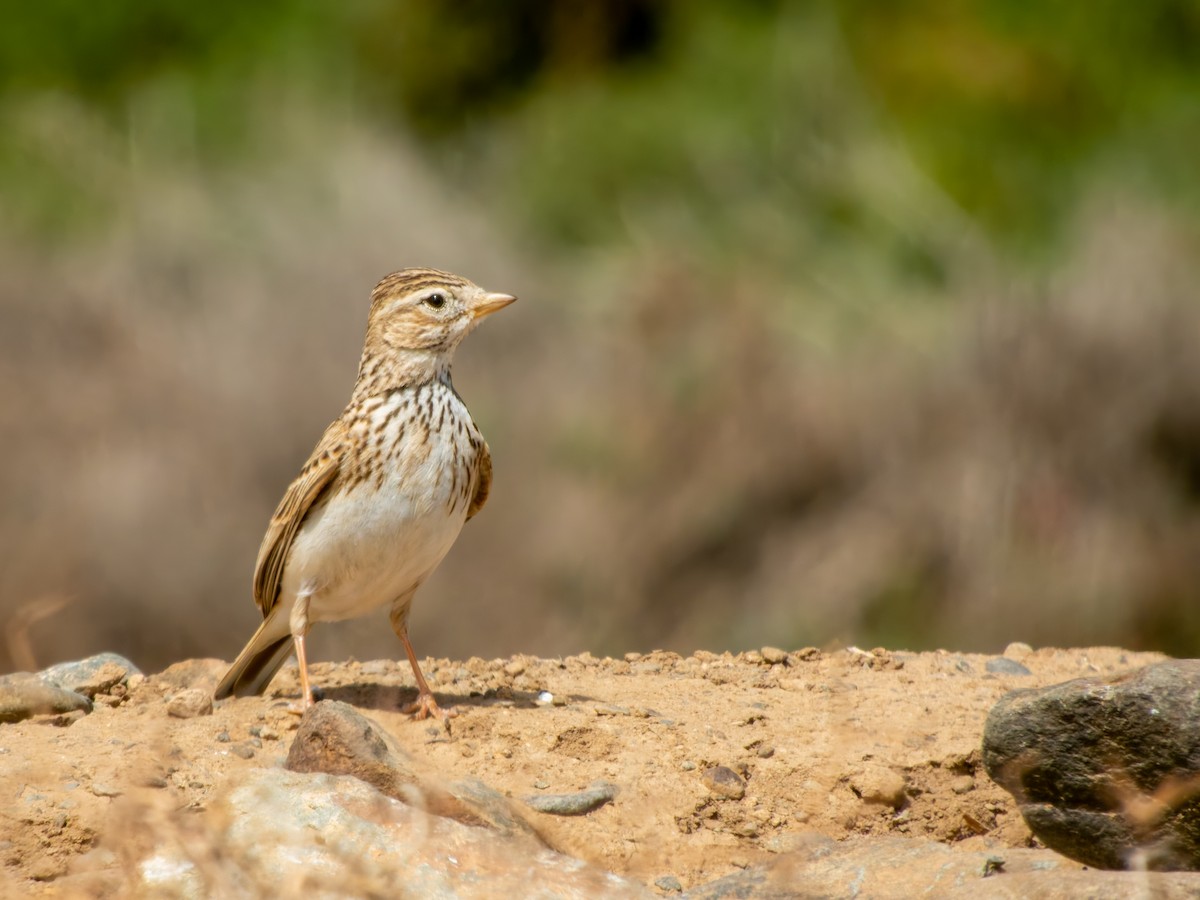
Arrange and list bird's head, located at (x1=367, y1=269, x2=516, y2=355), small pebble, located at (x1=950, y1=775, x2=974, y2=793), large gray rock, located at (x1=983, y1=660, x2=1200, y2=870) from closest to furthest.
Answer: large gray rock, located at (x1=983, y1=660, x2=1200, y2=870)
small pebble, located at (x1=950, y1=775, x2=974, y2=793)
bird's head, located at (x1=367, y1=269, x2=516, y2=355)

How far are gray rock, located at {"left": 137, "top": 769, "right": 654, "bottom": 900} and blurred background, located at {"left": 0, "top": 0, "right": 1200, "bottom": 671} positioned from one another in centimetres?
416

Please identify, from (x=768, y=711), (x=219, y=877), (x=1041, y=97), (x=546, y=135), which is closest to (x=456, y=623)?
(x=768, y=711)

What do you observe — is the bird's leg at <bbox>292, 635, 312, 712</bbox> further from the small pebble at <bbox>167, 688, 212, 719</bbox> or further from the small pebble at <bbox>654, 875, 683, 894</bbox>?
the small pebble at <bbox>654, 875, 683, 894</bbox>

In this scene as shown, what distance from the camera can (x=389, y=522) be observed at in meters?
6.07

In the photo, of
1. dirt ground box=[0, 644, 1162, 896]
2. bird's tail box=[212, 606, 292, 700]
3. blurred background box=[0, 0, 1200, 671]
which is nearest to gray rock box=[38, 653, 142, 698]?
dirt ground box=[0, 644, 1162, 896]

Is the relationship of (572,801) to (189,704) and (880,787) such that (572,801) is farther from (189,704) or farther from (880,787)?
(189,704)

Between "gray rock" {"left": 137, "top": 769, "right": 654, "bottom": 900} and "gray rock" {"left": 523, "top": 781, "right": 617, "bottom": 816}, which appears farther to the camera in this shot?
"gray rock" {"left": 523, "top": 781, "right": 617, "bottom": 816}

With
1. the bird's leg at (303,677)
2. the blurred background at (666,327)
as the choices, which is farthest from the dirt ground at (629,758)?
the blurred background at (666,327)

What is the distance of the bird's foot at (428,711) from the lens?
6113 millimetres

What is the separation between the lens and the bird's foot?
611cm

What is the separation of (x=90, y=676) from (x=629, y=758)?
6.77 feet

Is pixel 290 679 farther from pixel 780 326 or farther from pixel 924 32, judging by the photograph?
pixel 924 32

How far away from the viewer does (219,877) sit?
14.4ft

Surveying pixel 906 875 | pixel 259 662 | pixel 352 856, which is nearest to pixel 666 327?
pixel 259 662
